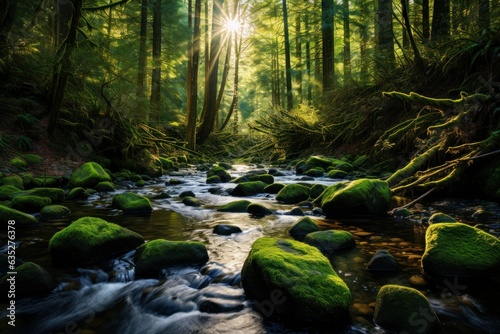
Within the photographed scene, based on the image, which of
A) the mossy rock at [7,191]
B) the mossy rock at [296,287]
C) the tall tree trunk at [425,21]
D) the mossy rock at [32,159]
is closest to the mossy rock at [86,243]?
the mossy rock at [296,287]

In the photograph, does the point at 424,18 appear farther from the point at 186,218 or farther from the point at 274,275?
the point at 274,275

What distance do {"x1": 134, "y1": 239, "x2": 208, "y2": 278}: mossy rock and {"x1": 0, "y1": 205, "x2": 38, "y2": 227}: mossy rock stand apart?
192 centimetres

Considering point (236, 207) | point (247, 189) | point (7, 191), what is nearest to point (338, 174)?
point (247, 189)

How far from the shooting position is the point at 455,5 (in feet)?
28.3

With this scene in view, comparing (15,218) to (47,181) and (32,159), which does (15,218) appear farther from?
(32,159)

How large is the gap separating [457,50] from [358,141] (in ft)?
12.9

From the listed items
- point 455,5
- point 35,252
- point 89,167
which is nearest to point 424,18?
Result: point 455,5

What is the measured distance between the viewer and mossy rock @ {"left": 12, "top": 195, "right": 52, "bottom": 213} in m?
4.82

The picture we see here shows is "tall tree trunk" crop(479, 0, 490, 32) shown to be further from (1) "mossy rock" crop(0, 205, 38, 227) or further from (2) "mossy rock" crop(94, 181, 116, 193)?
(1) "mossy rock" crop(0, 205, 38, 227)

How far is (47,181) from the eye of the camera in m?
6.55

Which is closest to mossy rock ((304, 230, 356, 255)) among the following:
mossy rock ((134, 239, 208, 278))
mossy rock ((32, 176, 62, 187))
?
mossy rock ((134, 239, 208, 278))

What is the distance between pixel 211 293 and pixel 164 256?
69cm

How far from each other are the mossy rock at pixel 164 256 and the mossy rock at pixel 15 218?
6.28 ft

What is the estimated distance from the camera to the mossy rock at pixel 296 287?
84.9 inches
